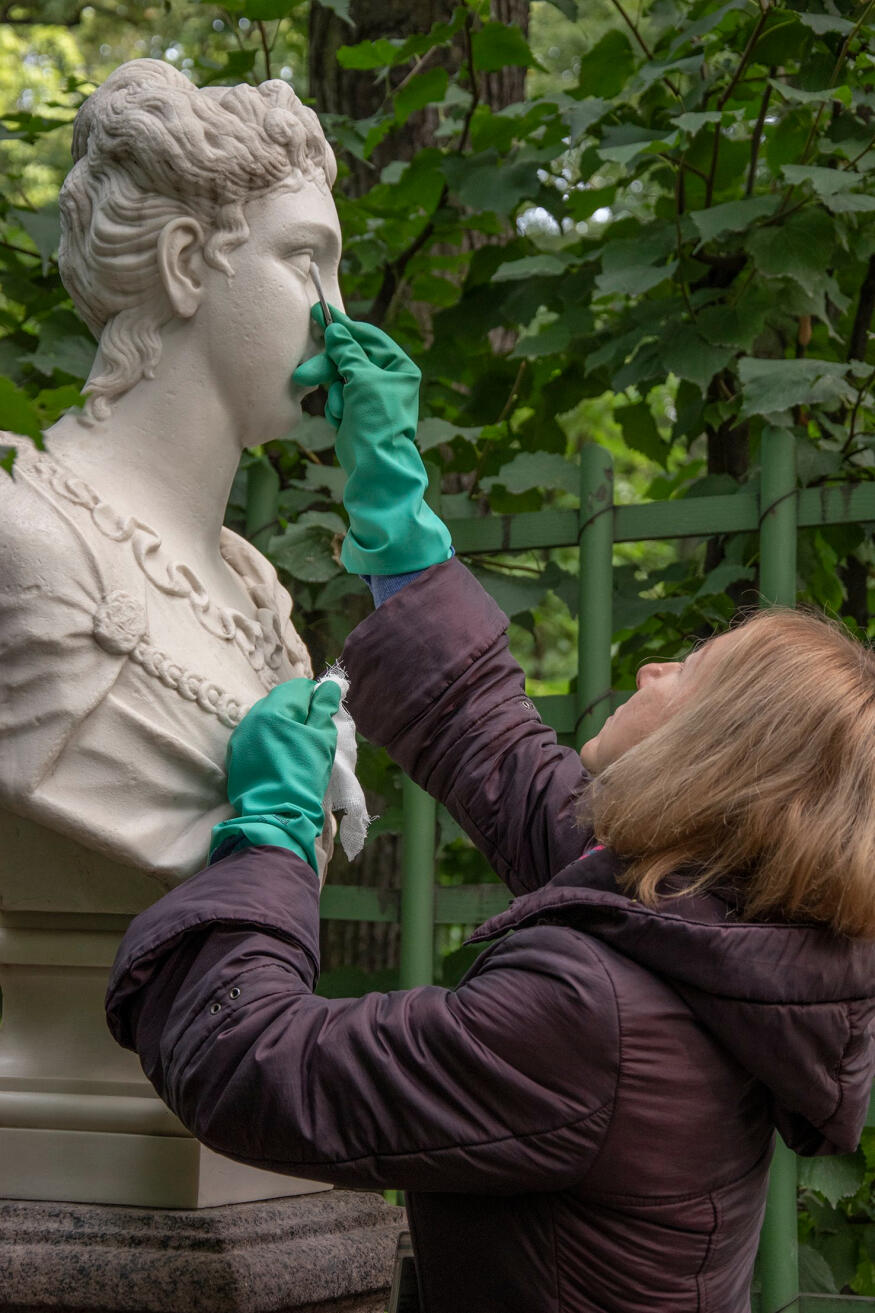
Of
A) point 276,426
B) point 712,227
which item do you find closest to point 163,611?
point 276,426

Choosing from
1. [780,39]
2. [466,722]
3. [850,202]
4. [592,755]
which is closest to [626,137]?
[780,39]

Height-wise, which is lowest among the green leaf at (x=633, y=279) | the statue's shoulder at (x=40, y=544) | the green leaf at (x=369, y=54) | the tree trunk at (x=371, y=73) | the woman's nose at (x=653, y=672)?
the woman's nose at (x=653, y=672)

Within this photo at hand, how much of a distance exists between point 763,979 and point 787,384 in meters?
1.42

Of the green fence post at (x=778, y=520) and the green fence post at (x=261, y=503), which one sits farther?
the green fence post at (x=261, y=503)

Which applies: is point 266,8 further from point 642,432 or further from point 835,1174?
point 835,1174

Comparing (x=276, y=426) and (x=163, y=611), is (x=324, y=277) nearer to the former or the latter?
(x=276, y=426)

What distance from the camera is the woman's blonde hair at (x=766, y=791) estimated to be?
132cm

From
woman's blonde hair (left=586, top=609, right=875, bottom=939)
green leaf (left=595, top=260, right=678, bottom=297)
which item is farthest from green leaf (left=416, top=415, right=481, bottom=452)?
woman's blonde hair (left=586, top=609, right=875, bottom=939)

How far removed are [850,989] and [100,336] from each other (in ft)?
4.28

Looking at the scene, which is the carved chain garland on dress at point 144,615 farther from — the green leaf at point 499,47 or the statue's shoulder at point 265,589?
the green leaf at point 499,47

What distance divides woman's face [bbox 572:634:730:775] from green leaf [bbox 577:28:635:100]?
1648mm

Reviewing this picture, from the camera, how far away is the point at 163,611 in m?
1.81

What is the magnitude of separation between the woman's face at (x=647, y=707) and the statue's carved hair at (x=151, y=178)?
777 mm

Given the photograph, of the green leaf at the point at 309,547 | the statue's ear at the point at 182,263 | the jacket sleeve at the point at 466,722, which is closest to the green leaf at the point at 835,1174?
the jacket sleeve at the point at 466,722
